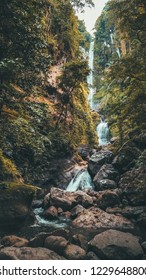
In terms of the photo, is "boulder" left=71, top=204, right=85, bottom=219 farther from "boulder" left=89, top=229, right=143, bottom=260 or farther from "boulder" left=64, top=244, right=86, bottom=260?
"boulder" left=64, top=244, right=86, bottom=260

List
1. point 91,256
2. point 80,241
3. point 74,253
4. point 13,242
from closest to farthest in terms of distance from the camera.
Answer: point 74,253
point 91,256
point 13,242
point 80,241

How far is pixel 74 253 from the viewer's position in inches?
336

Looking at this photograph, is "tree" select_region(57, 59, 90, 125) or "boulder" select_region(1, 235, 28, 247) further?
"tree" select_region(57, 59, 90, 125)

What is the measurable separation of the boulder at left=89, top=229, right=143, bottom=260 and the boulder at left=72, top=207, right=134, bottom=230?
362 cm

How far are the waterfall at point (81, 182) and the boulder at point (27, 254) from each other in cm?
1291

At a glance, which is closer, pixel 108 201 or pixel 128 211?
pixel 128 211

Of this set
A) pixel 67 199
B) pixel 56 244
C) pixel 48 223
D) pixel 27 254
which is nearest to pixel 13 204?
pixel 48 223

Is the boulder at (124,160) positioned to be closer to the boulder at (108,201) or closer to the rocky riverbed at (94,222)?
the rocky riverbed at (94,222)

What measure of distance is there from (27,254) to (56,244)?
1.21m

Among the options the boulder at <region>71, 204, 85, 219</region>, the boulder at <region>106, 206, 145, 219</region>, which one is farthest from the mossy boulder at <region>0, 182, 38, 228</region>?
the boulder at <region>106, 206, 145, 219</region>

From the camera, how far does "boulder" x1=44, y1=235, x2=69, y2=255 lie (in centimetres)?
872

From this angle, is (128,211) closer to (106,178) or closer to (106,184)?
(106,184)

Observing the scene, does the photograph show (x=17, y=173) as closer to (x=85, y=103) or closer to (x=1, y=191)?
(x=1, y=191)
